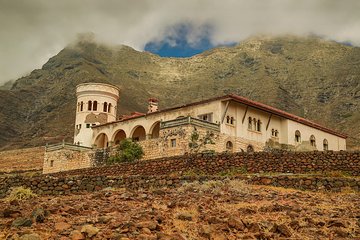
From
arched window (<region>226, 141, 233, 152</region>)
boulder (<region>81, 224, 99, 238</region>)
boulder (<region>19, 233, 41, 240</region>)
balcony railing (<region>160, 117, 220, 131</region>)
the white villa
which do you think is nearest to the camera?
boulder (<region>19, 233, 41, 240</region>)

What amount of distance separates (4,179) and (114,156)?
22205 mm

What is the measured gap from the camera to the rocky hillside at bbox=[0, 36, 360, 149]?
115 meters

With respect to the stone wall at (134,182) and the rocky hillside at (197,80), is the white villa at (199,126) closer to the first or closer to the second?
the stone wall at (134,182)

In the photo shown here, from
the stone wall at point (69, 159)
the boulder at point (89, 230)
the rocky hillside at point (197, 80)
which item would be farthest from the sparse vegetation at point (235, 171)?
the rocky hillside at point (197, 80)

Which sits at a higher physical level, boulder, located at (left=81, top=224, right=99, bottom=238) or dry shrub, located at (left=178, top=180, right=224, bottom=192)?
dry shrub, located at (left=178, top=180, right=224, bottom=192)

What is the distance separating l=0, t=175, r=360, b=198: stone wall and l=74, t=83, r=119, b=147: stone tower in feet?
105

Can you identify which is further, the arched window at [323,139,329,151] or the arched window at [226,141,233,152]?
the arched window at [323,139,329,151]

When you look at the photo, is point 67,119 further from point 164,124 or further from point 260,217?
point 260,217

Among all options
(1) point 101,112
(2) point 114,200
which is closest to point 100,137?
(1) point 101,112

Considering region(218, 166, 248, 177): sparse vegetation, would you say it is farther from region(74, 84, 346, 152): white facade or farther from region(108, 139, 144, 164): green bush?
region(108, 139, 144, 164): green bush

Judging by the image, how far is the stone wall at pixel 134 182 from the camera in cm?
1683

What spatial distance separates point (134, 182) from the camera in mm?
17438

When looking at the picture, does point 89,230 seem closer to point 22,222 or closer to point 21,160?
point 22,222

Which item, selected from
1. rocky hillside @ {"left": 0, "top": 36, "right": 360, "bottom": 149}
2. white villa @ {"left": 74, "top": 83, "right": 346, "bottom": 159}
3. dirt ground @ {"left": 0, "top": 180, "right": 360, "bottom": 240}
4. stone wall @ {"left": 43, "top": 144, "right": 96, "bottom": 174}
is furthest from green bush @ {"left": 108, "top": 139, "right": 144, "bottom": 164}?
rocky hillside @ {"left": 0, "top": 36, "right": 360, "bottom": 149}
